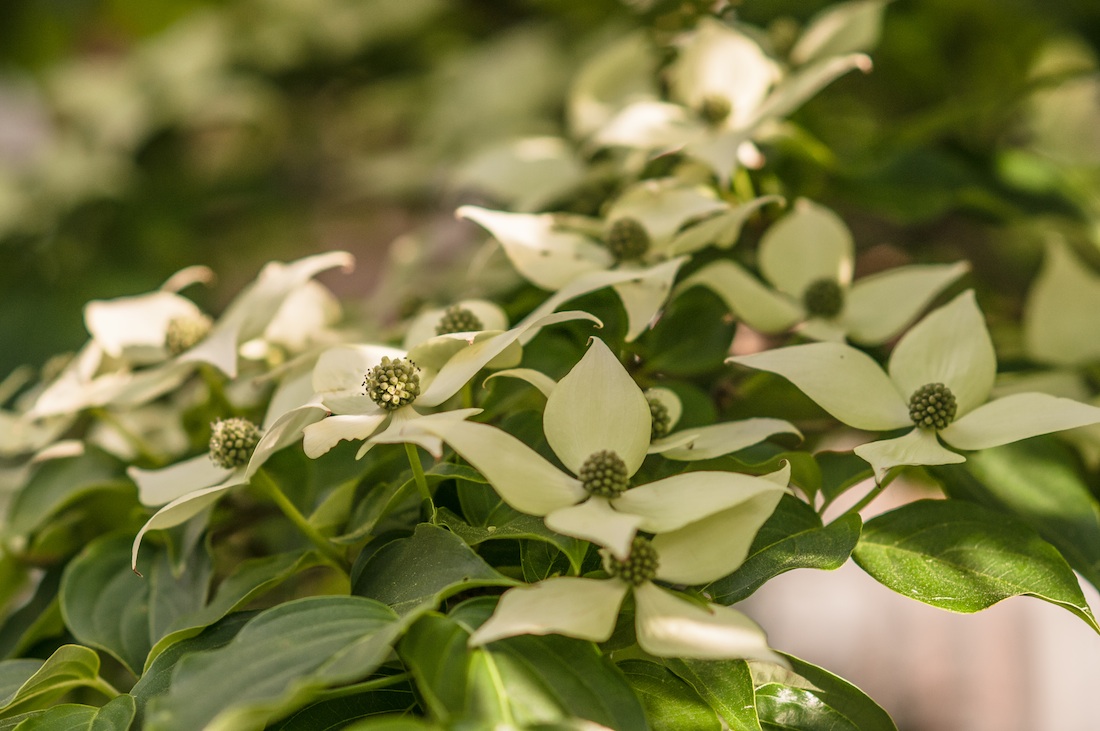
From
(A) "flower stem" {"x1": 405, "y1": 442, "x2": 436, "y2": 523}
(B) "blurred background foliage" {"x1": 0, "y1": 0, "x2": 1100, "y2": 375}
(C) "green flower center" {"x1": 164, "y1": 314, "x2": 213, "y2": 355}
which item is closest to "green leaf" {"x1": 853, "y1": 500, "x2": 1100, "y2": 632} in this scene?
(A) "flower stem" {"x1": 405, "y1": 442, "x2": 436, "y2": 523}

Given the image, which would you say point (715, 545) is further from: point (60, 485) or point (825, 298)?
point (60, 485)

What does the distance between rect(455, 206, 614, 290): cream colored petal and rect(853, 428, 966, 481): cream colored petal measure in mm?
216

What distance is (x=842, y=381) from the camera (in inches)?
19.4

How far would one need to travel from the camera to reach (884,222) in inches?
39.9

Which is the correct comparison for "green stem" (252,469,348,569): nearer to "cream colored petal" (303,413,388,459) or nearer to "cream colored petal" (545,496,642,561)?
"cream colored petal" (303,413,388,459)

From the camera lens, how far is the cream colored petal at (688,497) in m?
0.39

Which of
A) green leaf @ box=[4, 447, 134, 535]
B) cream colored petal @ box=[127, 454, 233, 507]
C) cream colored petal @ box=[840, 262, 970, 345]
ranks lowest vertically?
green leaf @ box=[4, 447, 134, 535]

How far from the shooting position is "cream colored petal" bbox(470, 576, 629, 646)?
13.9 inches

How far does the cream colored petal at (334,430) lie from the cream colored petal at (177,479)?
0.33 feet

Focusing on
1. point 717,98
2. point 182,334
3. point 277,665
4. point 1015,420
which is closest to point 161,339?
point 182,334

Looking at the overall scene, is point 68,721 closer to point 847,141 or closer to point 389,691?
point 389,691

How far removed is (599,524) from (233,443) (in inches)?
9.7

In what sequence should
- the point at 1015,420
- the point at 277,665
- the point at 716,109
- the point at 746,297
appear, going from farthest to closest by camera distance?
A: 1. the point at 716,109
2. the point at 746,297
3. the point at 1015,420
4. the point at 277,665

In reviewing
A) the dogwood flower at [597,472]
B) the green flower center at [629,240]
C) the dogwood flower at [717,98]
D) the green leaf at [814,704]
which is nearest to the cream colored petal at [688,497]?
the dogwood flower at [597,472]
